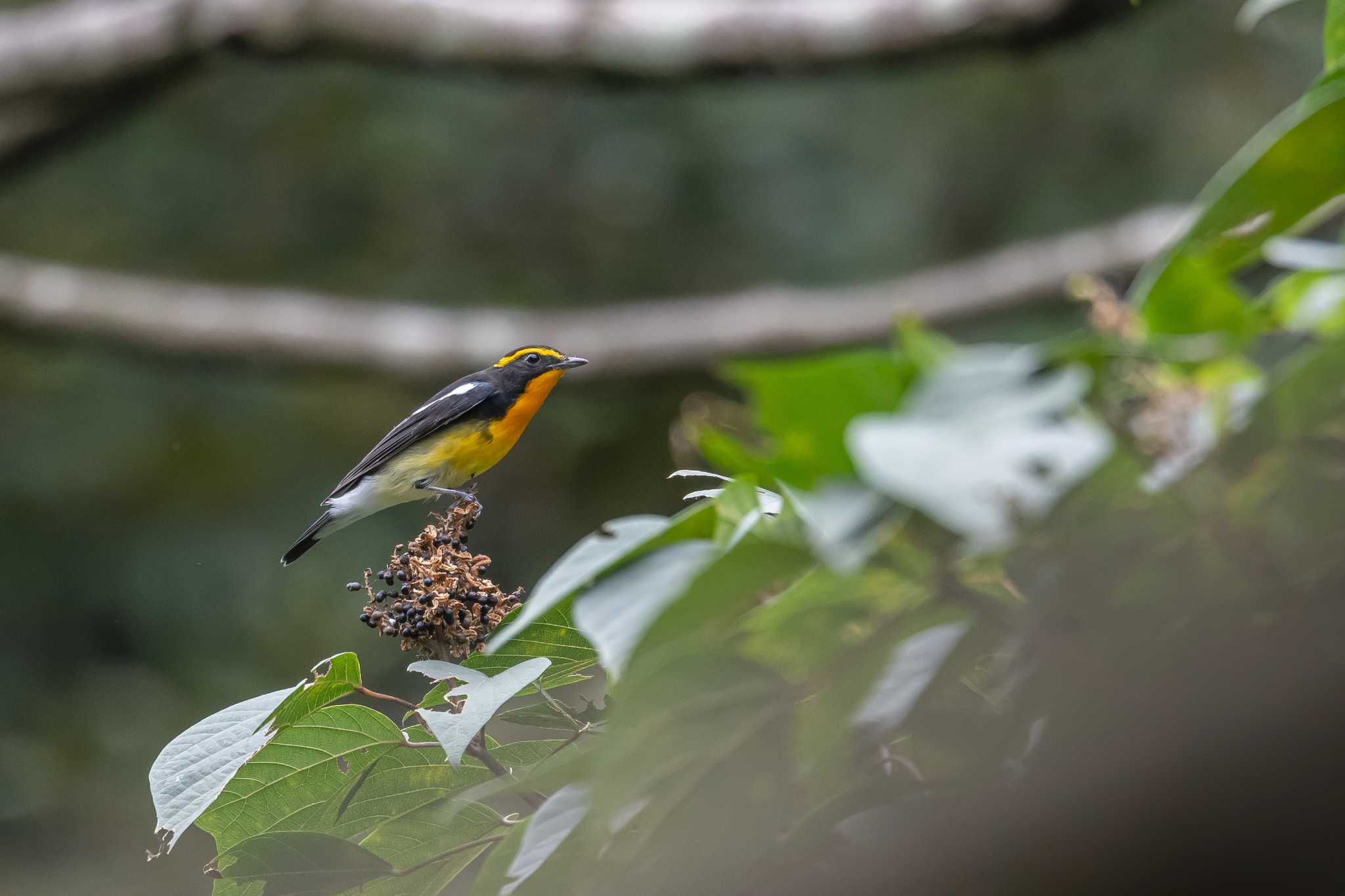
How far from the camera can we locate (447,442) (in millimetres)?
2535

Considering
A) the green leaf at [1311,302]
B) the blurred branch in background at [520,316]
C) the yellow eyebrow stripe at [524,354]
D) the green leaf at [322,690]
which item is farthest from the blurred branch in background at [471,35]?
the green leaf at [1311,302]

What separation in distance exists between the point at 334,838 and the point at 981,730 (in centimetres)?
52

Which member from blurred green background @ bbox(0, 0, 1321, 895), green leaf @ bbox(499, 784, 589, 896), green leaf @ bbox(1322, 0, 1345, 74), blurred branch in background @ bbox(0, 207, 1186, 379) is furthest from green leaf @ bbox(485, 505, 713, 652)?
blurred green background @ bbox(0, 0, 1321, 895)

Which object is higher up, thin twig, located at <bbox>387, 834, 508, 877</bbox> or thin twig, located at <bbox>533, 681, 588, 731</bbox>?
thin twig, located at <bbox>533, 681, 588, 731</bbox>

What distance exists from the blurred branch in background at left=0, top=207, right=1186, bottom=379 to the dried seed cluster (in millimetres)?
3897

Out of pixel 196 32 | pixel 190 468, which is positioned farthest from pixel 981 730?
pixel 190 468

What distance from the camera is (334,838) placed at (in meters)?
0.84

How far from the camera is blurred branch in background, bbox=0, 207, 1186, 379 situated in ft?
17.1

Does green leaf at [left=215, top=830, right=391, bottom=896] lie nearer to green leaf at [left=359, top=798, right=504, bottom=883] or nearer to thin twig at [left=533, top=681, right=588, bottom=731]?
green leaf at [left=359, top=798, right=504, bottom=883]

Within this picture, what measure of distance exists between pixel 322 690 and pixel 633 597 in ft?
1.33

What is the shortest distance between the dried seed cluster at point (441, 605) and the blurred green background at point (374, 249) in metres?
4.18

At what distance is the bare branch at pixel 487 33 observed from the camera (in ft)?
15.4

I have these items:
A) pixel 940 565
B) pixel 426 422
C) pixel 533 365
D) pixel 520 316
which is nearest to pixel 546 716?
pixel 940 565

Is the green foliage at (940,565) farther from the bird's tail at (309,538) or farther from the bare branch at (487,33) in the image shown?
the bare branch at (487,33)
